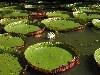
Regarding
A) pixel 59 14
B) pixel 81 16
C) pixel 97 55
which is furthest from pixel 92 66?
pixel 59 14

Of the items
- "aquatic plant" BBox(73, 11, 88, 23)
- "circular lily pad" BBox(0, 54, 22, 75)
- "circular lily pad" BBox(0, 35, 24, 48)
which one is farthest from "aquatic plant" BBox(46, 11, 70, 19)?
"circular lily pad" BBox(0, 54, 22, 75)

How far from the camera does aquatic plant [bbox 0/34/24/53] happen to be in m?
10.4

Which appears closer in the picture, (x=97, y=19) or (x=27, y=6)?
(x=97, y=19)

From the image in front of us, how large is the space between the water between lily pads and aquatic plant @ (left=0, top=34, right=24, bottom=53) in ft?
1.82

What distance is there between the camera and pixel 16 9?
1559cm

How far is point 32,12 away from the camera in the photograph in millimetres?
14922

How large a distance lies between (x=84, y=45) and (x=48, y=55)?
1.96m

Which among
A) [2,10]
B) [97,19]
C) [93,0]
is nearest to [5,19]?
[2,10]

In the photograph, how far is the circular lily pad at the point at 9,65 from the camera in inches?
355

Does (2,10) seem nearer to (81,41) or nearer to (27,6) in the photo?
(27,6)

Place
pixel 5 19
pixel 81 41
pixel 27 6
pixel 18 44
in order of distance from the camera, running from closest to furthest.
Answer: pixel 18 44 → pixel 81 41 → pixel 5 19 → pixel 27 6

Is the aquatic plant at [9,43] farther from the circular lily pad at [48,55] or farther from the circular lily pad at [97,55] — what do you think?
the circular lily pad at [97,55]

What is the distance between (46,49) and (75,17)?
4083 mm

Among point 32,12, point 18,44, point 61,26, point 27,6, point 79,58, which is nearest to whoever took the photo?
point 79,58
